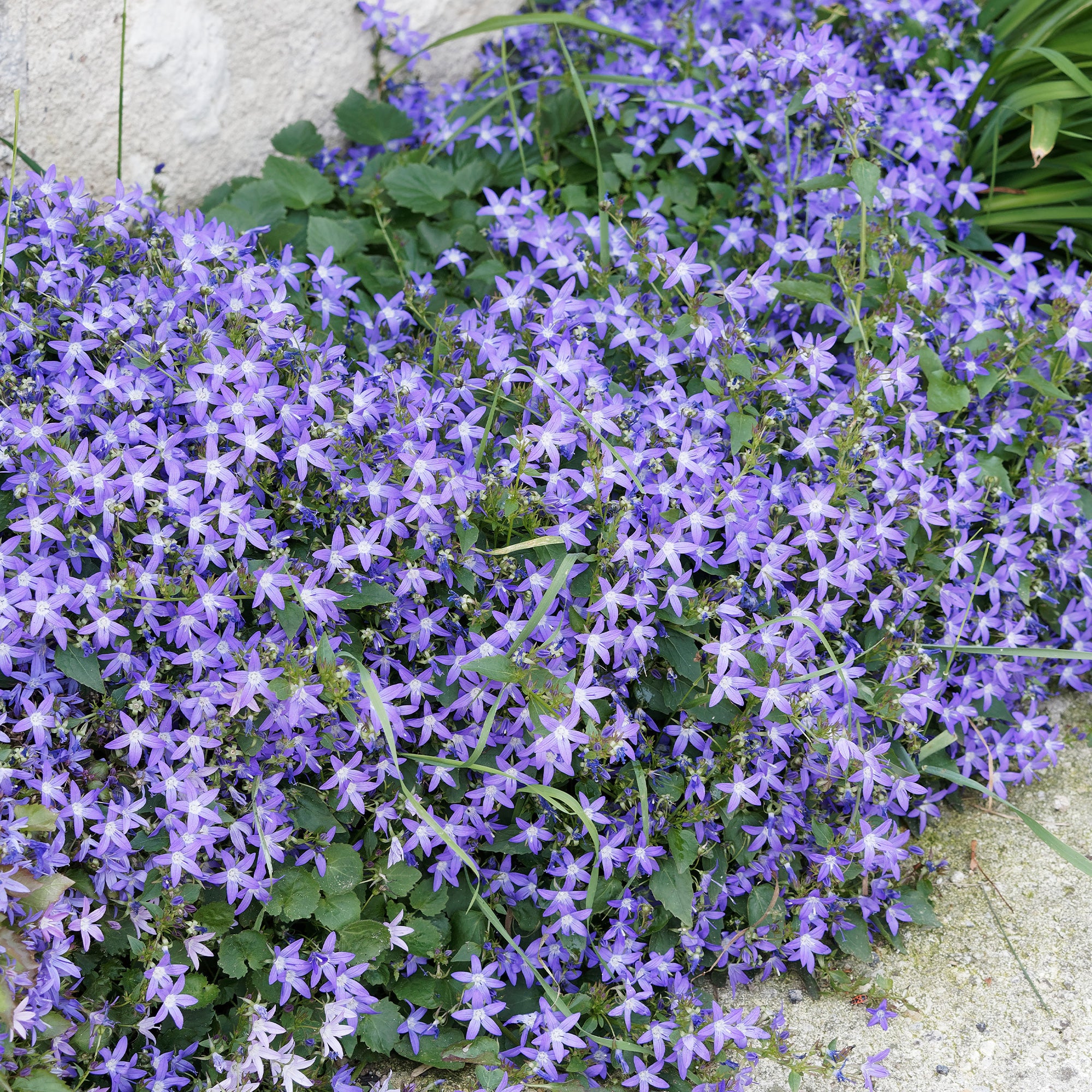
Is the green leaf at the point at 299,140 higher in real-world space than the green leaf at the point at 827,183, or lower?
higher

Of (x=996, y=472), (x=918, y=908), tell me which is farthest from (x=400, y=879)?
(x=996, y=472)

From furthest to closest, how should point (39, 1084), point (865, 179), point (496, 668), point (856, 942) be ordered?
1. point (865, 179)
2. point (856, 942)
3. point (496, 668)
4. point (39, 1084)

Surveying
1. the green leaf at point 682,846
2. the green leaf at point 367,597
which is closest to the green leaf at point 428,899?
the green leaf at point 682,846

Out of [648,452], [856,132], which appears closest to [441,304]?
[648,452]

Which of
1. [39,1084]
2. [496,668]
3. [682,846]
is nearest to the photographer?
[39,1084]

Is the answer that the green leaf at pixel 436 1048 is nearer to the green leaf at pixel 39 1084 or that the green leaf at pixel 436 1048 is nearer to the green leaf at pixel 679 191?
the green leaf at pixel 39 1084

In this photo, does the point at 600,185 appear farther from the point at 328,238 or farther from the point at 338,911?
the point at 338,911

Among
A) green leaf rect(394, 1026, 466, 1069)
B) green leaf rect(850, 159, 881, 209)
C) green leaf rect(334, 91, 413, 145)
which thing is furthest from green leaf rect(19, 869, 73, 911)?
green leaf rect(334, 91, 413, 145)

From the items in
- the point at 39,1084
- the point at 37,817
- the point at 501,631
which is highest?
the point at 37,817
